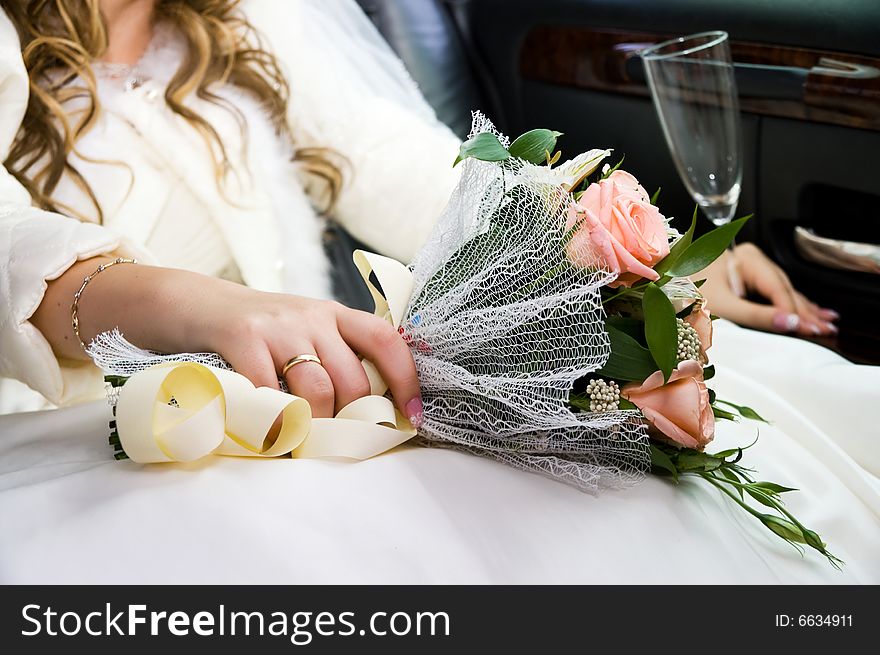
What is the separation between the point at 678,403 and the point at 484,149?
220mm

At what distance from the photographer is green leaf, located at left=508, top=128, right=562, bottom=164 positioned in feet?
2.10

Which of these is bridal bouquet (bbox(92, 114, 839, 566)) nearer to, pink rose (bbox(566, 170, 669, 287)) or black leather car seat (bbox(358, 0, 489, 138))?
pink rose (bbox(566, 170, 669, 287))

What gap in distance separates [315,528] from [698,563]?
0.85ft

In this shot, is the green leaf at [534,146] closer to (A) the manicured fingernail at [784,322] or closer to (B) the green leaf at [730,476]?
(B) the green leaf at [730,476]

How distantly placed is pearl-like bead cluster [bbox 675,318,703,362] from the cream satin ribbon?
8.1 inches

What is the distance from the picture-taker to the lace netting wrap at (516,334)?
0.59 meters

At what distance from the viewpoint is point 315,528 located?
0.54 metres

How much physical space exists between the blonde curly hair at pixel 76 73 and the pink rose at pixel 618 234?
26.5 inches

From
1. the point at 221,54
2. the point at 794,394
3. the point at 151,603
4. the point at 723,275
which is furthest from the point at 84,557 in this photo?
the point at 723,275

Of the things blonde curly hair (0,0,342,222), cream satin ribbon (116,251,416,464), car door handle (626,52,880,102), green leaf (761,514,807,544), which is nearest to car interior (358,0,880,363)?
car door handle (626,52,880,102)

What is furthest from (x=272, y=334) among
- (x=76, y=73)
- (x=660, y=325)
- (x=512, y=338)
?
(x=76, y=73)

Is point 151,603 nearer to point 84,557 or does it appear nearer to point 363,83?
point 84,557

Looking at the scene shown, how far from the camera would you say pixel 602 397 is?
0.60 meters

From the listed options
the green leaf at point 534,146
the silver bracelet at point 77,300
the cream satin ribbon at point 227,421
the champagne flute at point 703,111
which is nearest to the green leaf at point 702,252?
the green leaf at point 534,146
